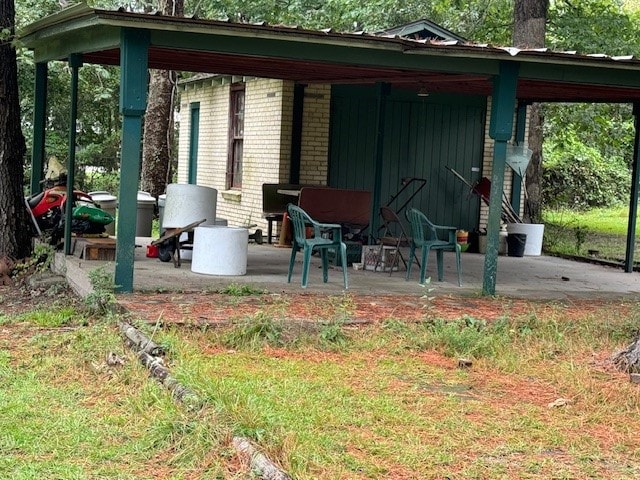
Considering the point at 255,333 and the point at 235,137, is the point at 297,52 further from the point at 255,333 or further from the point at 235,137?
the point at 235,137

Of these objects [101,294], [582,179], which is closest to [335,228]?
[101,294]

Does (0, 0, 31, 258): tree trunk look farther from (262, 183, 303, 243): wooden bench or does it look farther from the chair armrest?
(262, 183, 303, 243): wooden bench

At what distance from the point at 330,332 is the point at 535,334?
1.76 metres

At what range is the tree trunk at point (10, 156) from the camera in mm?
11039

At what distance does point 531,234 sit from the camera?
15445 mm

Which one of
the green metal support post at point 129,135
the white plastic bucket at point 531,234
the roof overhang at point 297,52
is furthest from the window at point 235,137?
the green metal support post at point 129,135

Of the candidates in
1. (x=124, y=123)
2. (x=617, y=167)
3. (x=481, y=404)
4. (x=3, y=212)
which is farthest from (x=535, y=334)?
(x=617, y=167)

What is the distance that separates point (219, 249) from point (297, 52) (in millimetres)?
2451

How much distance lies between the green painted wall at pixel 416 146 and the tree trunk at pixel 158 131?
16.9 ft

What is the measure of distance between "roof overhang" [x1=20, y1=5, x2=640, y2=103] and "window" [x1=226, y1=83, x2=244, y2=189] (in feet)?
14.1

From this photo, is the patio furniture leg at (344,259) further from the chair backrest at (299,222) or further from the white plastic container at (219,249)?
the white plastic container at (219,249)

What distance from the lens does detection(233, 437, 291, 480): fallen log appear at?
4.42 m

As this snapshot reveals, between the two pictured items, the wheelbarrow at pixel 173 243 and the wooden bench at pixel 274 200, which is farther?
the wooden bench at pixel 274 200

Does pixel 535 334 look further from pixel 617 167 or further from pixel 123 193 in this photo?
pixel 617 167
